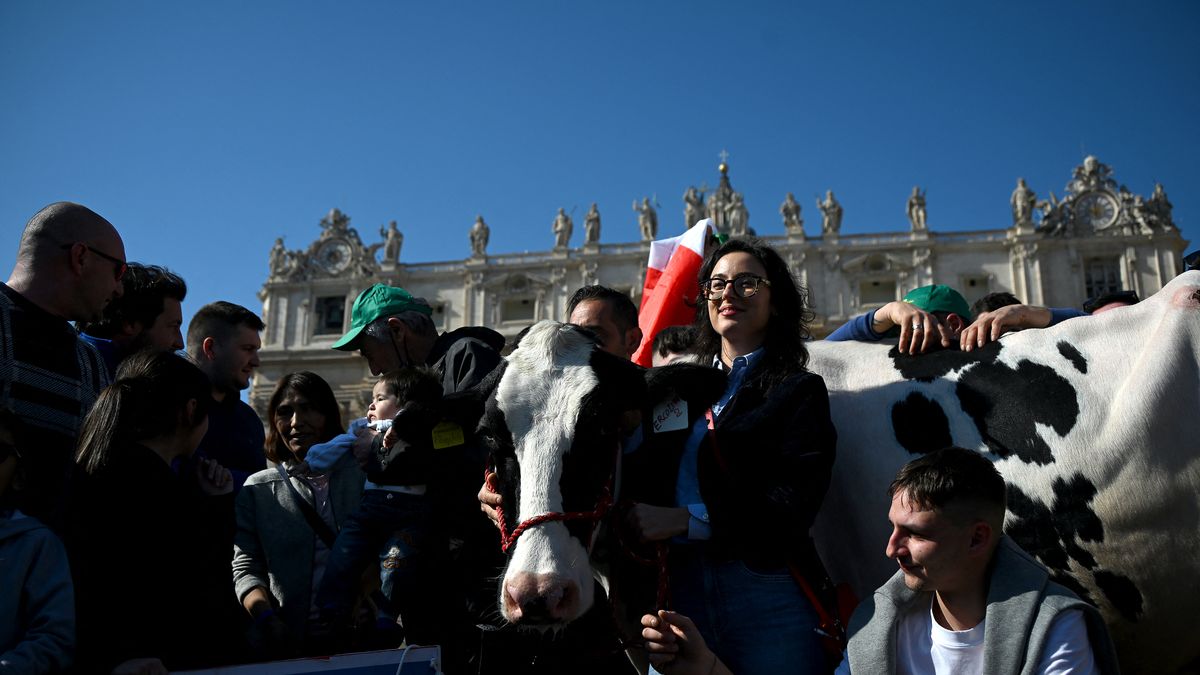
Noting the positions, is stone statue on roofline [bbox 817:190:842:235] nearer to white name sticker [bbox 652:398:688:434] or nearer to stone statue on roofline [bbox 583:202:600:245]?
stone statue on roofline [bbox 583:202:600:245]

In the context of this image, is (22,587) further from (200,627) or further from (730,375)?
(730,375)

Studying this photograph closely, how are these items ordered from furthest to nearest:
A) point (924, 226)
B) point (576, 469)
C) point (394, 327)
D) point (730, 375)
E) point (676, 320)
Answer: point (924, 226) → point (676, 320) → point (394, 327) → point (730, 375) → point (576, 469)

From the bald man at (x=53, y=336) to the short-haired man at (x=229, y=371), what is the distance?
103 cm

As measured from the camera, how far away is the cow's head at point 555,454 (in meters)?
2.23

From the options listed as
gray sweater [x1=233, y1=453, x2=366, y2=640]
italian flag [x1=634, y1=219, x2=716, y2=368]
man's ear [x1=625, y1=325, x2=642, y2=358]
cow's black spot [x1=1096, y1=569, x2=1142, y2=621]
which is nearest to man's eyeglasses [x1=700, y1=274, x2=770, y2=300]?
man's ear [x1=625, y1=325, x2=642, y2=358]

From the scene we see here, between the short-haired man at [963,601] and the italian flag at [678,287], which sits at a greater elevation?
the italian flag at [678,287]

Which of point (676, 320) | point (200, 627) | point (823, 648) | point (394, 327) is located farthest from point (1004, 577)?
point (676, 320)

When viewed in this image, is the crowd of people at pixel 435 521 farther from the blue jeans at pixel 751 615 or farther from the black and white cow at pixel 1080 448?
the black and white cow at pixel 1080 448

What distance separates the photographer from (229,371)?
465cm

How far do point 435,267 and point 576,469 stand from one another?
42177mm

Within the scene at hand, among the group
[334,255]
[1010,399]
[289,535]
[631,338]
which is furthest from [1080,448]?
[334,255]

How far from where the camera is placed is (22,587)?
254cm

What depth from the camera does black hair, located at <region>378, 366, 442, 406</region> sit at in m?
3.73

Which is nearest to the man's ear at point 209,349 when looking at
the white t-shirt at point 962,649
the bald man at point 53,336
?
the bald man at point 53,336
